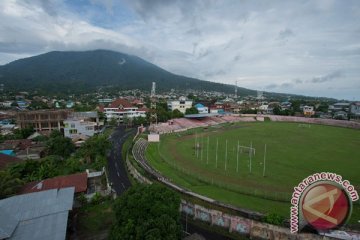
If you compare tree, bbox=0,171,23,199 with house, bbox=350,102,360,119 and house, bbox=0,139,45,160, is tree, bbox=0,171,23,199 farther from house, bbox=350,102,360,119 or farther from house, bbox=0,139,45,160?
house, bbox=350,102,360,119

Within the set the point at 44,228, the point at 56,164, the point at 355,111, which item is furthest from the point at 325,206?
the point at 355,111

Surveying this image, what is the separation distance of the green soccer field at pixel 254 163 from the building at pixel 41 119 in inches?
952

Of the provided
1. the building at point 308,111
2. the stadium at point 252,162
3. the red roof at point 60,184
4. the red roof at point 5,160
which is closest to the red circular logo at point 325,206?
the stadium at point 252,162

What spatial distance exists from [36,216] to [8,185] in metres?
7.39

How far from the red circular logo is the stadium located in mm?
3857

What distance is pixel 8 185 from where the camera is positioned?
1895 cm

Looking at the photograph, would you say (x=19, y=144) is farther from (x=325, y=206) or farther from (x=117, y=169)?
(x=325, y=206)

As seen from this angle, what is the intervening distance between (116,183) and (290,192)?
1713 centimetres

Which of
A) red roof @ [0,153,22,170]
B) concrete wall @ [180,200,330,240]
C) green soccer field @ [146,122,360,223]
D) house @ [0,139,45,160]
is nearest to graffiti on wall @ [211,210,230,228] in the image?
concrete wall @ [180,200,330,240]

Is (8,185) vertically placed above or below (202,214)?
above

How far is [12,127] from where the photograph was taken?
5112 centimetres

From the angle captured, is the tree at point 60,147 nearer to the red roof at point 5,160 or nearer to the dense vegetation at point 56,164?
the dense vegetation at point 56,164

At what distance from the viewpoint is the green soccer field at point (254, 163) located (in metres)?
20.5

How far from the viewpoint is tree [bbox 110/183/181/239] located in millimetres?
11891
